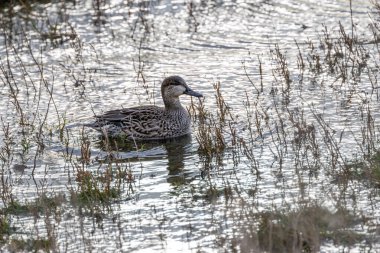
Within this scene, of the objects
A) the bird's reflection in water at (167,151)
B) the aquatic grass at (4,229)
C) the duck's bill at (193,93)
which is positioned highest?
the duck's bill at (193,93)

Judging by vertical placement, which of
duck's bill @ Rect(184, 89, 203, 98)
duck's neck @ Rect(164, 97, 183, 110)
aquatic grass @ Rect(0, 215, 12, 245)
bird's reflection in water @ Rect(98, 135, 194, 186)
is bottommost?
bird's reflection in water @ Rect(98, 135, 194, 186)

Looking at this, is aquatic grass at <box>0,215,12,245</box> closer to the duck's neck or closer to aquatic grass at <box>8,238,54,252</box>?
aquatic grass at <box>8,238,54,252</box>

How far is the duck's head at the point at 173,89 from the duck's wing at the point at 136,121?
12.0 inches

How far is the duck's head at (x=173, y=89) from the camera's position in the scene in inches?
512

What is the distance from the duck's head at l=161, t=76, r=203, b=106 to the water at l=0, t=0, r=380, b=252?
0.39m

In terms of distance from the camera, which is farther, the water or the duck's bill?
the duck's bill

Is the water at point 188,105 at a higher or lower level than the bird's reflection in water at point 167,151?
higher

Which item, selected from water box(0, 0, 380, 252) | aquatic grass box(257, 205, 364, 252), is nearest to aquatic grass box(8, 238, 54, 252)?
water box(0, 0, 380, 252)

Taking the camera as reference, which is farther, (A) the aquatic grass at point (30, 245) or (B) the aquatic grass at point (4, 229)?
(B) the aquatic grass at point (4, 229)

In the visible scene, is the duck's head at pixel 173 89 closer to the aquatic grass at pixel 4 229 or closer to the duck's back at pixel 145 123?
the duck's back at pixel 145 123

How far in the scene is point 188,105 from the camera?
14.0 meters

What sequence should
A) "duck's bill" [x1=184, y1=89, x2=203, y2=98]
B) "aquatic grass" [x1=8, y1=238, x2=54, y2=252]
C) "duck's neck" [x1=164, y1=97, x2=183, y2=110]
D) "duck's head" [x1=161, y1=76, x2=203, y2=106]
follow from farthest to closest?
"duck's neck" [x1=164, y1=97, x2=183, y2=110], "duck's head" [x1=161, y1=76, x2=203, y2=106], "duck's bill" [x1=184, y1=89, x2=203, y2=98], "aquatic grass" [x1=8, y1=238, x2=54, y2=252]

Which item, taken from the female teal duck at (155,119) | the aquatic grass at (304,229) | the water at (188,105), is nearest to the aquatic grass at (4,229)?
the water at (188,105)

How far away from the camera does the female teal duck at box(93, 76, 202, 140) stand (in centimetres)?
1263
